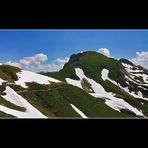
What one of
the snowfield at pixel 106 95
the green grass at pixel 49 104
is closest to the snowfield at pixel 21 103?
the green grass at pixel 49 104

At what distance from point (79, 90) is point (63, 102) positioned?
5865mm

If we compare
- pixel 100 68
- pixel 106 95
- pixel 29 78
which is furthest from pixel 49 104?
pixel 100 68

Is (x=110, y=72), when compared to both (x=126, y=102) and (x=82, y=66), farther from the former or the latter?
(x=126, y=102)

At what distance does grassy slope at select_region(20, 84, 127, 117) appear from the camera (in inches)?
1596

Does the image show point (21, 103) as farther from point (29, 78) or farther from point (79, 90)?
point (79, 90)

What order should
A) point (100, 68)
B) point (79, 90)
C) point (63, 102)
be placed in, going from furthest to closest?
point (100, 68), point (79, 90), point (63, 102)

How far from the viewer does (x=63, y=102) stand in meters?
44.7

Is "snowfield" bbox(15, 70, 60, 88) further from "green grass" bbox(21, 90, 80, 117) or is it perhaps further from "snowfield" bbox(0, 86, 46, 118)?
"snowfield" bbox(0, 86, 46, 118)

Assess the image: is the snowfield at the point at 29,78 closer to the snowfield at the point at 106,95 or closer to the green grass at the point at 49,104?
the green grass at the point at 49,104

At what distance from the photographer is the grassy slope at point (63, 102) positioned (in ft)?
133

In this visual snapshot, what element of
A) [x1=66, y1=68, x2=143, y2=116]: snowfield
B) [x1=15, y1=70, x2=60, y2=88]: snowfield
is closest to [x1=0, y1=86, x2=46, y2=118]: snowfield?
[x1=15, y1=70, x2=60, y2=88]: snowfield

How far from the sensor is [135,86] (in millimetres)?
66000
